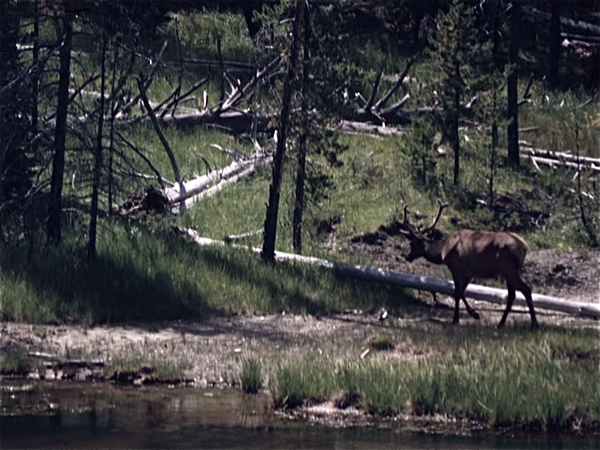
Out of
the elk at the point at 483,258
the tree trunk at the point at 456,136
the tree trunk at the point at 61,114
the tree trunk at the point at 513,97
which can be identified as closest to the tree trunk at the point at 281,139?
the elk at the point at 483,258

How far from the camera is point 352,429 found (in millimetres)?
12516

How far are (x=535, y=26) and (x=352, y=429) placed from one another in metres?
29.8

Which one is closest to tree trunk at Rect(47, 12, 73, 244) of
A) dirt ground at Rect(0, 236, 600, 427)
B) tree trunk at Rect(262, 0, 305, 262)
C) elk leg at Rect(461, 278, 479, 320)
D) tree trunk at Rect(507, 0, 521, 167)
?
dirt ground at Rect(0, 236, 600, 427)

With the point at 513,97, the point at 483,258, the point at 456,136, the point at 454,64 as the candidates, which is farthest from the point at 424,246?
the point at 513,97

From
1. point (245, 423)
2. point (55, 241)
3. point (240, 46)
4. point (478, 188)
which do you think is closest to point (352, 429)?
point (245, 423)

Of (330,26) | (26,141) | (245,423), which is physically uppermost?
(330,26)

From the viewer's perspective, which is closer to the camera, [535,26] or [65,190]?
[65,190]

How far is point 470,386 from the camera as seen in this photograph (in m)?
12.8

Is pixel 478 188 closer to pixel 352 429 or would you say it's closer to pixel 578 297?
pixel 578 297

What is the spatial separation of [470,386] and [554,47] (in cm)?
2409

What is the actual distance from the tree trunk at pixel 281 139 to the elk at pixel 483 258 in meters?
2.63

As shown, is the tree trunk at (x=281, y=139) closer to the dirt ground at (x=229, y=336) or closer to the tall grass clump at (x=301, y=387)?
the dirt ground at (x=229, y=336)

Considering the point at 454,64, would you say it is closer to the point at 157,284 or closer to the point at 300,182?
the point at 300,182

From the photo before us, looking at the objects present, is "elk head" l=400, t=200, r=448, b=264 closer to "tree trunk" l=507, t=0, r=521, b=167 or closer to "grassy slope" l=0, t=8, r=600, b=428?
"grassy slope" l=0, t=8, r=600, b=428
